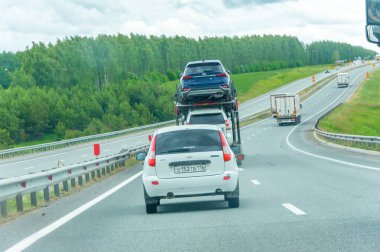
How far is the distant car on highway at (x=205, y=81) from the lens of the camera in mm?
28141

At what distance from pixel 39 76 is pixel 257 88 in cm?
4867

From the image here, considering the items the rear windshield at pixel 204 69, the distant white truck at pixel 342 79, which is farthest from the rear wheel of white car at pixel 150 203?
the distant white truck at pixel 342 79

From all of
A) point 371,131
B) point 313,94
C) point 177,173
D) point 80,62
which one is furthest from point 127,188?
point 80,62

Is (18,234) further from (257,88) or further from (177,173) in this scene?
(257,88)

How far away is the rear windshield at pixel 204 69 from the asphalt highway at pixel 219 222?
30.9 ft

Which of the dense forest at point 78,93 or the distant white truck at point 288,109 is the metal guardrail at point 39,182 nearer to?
the distant white truck at point 288,109

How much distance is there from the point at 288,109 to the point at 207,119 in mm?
56231

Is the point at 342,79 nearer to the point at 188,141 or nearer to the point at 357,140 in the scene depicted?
the point at 357,140

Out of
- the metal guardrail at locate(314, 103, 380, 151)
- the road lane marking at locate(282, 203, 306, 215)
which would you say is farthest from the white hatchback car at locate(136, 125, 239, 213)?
the metal guardrail at locate(314, 103, 380, 151)

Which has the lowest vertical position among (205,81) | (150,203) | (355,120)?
(355,120)

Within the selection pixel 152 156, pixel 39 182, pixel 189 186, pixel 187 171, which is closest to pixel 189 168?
pixel 187 171

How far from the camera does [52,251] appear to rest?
30.4ft

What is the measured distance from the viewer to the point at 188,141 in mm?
13445

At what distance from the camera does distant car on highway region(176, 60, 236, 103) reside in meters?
28.1
